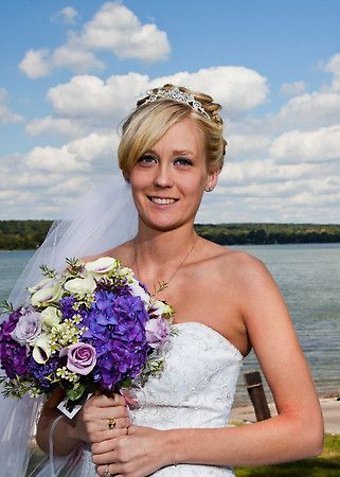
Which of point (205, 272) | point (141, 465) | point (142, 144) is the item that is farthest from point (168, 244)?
point (141, 465)

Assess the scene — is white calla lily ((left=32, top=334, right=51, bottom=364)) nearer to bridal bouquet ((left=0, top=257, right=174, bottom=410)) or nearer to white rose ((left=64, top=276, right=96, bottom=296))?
bridal bouquet ((left=0, top=257, right=174, bottom=410))

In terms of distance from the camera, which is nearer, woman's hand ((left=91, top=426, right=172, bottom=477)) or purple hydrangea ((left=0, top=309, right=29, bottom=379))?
woman's hand ((left=91, top=426, right=172, bottom=477))

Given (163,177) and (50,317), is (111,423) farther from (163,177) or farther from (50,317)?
(163,177)

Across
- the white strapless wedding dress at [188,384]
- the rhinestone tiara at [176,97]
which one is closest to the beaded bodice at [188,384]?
the white strapless wedding dress at [188,384]

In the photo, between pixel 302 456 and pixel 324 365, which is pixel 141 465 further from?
pixel 324 365

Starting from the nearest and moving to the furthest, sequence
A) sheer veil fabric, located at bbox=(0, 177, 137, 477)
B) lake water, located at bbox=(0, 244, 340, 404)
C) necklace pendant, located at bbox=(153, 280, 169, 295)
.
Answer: necklace pendant, located at bbox=(153, 280, 169, 295) → sheer veil fabric, located at bbox=(0, 177, 137, 477) → lake water, located at bbox=(0, 244, 340, 404)

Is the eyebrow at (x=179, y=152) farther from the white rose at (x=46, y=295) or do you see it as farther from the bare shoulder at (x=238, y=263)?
the white rose at (x=46, y=295)

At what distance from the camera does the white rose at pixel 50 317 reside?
3744 mm

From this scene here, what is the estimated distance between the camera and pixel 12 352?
3.92 meters

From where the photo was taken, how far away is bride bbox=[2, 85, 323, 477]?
373 cm

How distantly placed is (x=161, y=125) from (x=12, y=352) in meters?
1.22

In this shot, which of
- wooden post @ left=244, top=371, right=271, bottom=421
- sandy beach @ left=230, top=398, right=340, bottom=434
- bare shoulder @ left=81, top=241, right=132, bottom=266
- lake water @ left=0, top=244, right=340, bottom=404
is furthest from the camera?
lake water @ left=0, top=244, right=340, bottom=404

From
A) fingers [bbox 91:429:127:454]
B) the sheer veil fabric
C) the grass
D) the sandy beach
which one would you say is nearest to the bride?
fingers [bbox 91:429:127:454]

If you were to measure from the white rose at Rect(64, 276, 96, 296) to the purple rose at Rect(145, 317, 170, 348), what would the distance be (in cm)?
28
